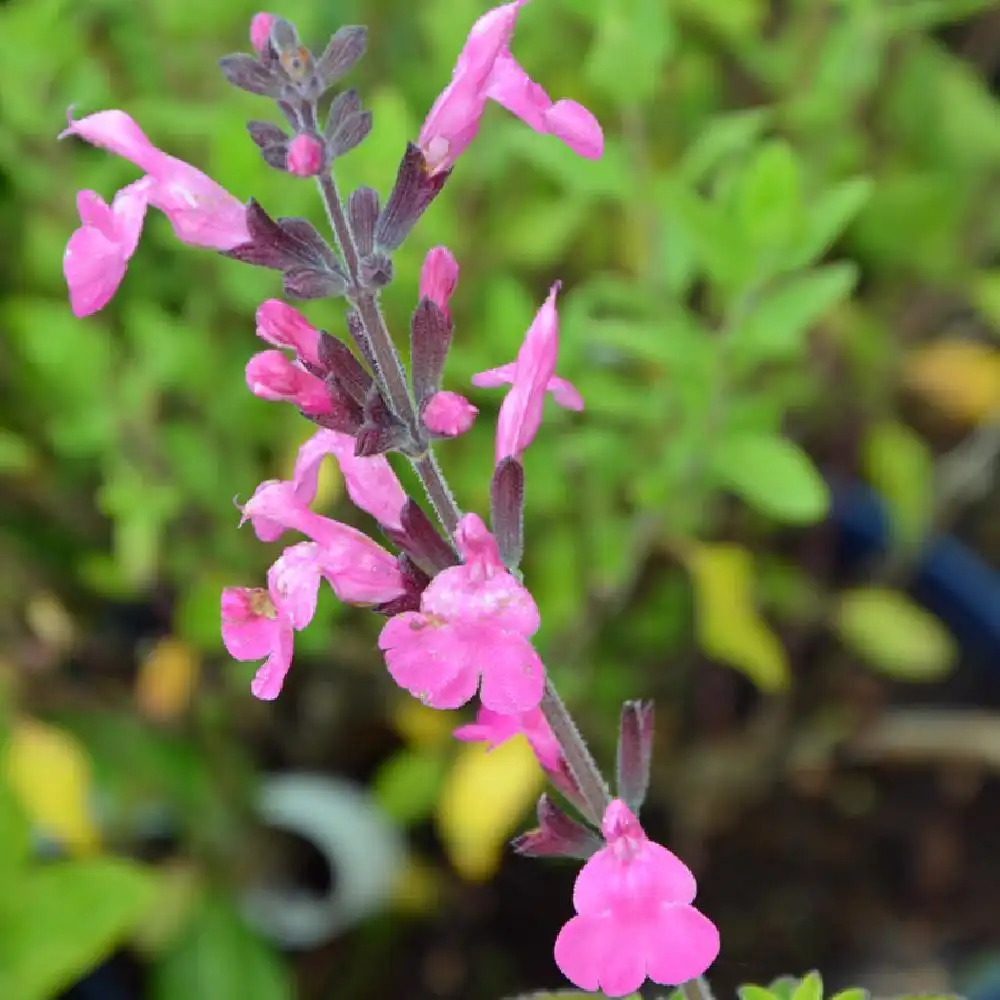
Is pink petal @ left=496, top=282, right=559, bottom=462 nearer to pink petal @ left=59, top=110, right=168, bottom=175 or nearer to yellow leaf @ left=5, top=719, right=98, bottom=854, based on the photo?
pink petal @ left=59, top=110, right=168, bottom=175

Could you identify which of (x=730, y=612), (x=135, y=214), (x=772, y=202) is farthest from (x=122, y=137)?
(x=730, y=612)

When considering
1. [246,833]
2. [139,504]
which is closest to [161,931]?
[246,833]

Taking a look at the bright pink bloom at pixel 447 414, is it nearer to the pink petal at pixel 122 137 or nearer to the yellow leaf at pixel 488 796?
the pink petal at pixel 122 137

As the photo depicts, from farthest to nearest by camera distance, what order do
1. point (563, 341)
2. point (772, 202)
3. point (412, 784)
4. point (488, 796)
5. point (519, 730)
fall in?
point (412, 784) < point (488, 796) < point (563, 341) < point (772, 202) < point (519, 730)

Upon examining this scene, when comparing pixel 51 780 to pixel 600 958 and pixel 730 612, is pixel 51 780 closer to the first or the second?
pixel 730 612

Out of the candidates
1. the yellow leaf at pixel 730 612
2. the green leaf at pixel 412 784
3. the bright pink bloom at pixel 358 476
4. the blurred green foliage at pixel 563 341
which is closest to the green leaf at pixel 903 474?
the blurred green foliage at pixel 563 341
